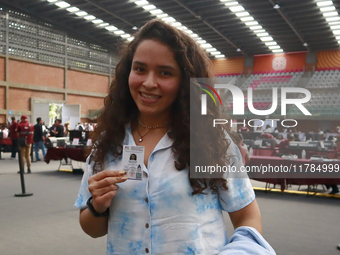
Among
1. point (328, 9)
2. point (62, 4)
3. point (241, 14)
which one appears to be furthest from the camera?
point (241, 14)

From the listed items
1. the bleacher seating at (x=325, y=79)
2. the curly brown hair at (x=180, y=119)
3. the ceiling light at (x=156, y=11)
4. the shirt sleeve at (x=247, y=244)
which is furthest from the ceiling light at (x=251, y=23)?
the shirt sleeve at (x=247, y=244)

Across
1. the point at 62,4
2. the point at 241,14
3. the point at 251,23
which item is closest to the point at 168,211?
the point at 241,14

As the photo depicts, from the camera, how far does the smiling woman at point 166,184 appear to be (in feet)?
3.26

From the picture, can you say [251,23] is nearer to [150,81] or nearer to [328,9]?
[328,9]

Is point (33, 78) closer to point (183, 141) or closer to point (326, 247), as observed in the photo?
point (326, 247)

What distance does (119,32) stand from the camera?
2334 cm

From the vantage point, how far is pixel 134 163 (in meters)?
1.00

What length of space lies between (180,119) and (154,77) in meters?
0.16

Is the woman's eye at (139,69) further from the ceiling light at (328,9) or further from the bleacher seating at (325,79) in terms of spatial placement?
the bleacher seating at (325,79)

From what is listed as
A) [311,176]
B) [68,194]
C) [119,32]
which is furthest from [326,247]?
[119,32]

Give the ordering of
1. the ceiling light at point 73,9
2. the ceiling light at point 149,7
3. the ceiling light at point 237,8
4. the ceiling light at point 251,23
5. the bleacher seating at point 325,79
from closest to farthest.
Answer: the ceiling light at point 237,8
the ceiling light at point 149,7
the ceiling light at point 73,9
the ceiling light at point 251,23
the bleacher seating at point 325,79

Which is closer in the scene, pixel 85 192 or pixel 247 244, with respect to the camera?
pixel 247 244

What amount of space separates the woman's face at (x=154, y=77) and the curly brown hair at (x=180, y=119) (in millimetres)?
21

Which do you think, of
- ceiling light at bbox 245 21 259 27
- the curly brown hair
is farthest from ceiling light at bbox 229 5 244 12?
the curly brown hair
